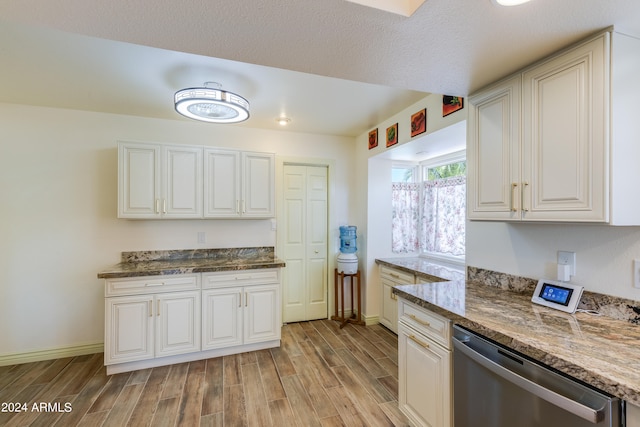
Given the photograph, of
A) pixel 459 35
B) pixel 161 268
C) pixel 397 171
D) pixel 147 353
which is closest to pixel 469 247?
pixel 459 35

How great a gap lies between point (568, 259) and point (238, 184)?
2.80 metres

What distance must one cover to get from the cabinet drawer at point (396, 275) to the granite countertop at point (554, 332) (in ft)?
3.74

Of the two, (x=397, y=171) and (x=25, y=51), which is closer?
(x=25, y=51)

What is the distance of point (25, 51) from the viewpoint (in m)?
1.85

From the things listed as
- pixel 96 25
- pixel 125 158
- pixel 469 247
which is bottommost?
pixel 469 247

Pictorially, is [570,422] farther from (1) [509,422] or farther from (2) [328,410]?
(2) [328,410]

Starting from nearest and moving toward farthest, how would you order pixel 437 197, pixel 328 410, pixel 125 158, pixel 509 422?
1. pixel 509 422
2. pixel 328 410
3. pixel 125 158
4. pixel 437 197

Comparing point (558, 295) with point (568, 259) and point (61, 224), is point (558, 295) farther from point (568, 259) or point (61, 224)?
point (61, 224)

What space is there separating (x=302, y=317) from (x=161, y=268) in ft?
6.16

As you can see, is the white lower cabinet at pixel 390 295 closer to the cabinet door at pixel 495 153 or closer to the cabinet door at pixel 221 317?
the cabinet door at pixel 495 153

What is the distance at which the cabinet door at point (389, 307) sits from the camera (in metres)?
3.23

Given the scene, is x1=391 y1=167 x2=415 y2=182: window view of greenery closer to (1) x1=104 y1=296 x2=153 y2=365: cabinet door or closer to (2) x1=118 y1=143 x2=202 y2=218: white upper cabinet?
(2) x1=118 y1=143 x2=202 y2=218: white upper cabinet

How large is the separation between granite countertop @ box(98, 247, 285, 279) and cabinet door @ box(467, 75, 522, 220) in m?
1.97

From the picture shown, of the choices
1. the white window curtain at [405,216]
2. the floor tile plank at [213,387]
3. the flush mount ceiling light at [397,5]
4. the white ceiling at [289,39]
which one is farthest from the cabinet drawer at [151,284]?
the flush mount ceiling light at [397,5]
